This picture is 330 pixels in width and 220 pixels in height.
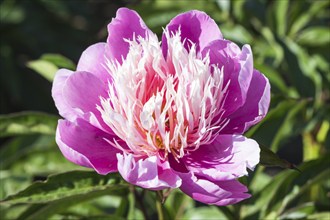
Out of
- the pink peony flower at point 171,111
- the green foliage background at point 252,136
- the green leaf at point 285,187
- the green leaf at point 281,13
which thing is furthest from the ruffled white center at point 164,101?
the green leaf at point 281,13

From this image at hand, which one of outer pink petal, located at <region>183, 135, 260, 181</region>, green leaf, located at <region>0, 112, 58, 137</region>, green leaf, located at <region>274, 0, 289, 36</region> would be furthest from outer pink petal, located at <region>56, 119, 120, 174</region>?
green leaf, located at <region>274, 0, 289, 36</region>

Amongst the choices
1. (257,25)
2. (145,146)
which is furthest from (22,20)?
(145,146)

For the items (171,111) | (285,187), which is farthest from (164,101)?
(285,187)

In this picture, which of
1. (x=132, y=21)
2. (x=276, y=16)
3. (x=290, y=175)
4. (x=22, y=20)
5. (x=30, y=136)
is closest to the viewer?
(x=132, y=21)

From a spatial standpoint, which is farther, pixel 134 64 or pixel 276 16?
pixel 276 16

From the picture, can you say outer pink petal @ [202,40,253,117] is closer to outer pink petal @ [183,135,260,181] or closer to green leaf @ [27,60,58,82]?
outer pink petal @ [183,135,260,181]

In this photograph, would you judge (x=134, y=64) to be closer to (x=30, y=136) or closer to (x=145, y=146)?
(x=145, y=146)

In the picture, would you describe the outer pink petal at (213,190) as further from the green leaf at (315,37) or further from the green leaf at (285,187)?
the green leaf at (315,37)
